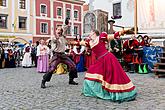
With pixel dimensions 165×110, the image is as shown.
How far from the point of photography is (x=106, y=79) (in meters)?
5.96

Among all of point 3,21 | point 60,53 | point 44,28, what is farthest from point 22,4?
point 60,53

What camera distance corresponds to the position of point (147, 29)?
20.2 meters

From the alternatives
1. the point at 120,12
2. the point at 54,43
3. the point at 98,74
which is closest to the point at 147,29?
the point at 120,12

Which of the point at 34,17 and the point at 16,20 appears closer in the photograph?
the point at 16,20

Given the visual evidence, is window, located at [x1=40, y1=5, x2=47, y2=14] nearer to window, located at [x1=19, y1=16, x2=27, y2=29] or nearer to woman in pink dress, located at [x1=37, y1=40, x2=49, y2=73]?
window, located at [x1=19, y1=16, x2=27, y2=29]

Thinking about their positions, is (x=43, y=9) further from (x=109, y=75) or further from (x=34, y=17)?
(x=109, y=75)

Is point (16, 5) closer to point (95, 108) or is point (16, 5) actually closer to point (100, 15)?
point (100, 15)

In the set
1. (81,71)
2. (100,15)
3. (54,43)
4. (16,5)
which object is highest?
(16,5)

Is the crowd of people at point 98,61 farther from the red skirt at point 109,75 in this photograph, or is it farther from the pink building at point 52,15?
the pink building at point 52,15

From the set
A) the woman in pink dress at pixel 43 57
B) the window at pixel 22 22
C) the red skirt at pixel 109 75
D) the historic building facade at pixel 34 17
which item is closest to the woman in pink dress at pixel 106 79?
the red skirt at pixel 109 75

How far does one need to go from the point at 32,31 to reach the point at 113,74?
3403 cm

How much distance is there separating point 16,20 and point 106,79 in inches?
1293

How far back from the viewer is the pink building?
131 feet

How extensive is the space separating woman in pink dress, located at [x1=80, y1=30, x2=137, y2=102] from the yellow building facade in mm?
30244
